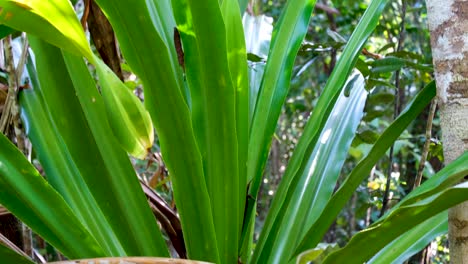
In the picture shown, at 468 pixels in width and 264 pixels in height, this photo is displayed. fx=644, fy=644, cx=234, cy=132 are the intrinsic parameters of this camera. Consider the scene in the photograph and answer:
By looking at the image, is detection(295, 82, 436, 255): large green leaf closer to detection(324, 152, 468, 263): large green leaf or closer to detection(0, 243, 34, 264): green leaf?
detection(324, 152, 468, 263): large green leaf

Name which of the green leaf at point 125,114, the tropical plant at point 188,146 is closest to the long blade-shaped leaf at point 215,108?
the tropical plant at point 188,146

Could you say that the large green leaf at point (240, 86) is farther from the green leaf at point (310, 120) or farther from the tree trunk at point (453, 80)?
the tree trunk at point (453, 80)

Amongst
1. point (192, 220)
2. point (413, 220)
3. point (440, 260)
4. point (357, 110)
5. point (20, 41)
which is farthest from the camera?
point (440, 260)

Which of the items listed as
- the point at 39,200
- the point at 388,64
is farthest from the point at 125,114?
the point at 388,64

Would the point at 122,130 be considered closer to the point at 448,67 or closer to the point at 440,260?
the point at 448,67

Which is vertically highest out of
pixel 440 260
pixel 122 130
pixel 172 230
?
pixel 122 130

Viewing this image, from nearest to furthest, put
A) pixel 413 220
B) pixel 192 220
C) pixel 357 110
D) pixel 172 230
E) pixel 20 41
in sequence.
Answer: pixel 413 220 → pixel 192 220 → pixel 172 230 → pixel 357 110 → pixel 20 41

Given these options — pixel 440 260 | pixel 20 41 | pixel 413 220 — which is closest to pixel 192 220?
pixel 413 220
